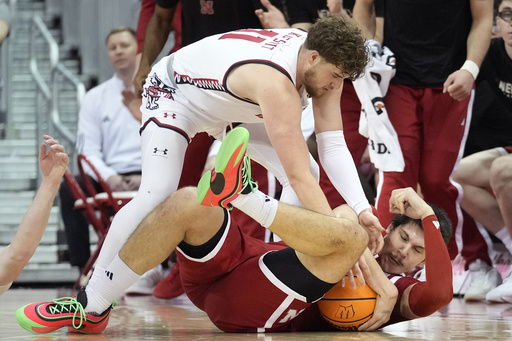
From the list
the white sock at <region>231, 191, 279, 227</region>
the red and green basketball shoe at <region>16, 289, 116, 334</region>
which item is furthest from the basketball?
the red and green basketball shoe at <region>16, 289, 116, 334</region>

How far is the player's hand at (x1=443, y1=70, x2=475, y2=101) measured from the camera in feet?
14.2

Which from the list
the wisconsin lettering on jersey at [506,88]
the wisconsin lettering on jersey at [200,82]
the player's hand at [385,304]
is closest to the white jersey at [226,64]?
the wisconsin lettering on jersey at [200,82]

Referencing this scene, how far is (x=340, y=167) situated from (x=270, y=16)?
1492 millimetres

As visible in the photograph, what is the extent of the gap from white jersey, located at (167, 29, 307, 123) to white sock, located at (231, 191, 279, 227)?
517 millimetres

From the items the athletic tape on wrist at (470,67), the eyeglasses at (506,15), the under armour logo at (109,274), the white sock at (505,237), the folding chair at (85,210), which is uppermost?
the eyeglasses at (506,15)

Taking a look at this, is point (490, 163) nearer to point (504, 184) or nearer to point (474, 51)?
point (504, 184)

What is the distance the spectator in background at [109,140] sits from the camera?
5980mm

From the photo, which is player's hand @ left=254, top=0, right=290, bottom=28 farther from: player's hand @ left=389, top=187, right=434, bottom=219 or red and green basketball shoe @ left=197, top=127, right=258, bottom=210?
red and green basketball shoe @ left=197, top=127, right=258, bottom=210

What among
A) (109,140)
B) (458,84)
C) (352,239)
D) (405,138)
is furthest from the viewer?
(109,140)

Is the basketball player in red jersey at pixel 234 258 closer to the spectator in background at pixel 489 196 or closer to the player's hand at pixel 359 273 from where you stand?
the player's hand at pixel 359 273

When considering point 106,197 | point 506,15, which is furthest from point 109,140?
point 506,15

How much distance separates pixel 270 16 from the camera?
4570mm

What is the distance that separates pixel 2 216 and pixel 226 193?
5.09 m

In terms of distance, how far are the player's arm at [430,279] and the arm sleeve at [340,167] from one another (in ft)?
0.73
